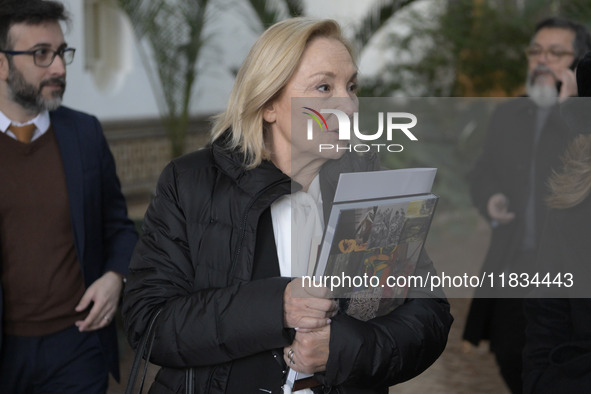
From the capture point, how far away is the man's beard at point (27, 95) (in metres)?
2.87

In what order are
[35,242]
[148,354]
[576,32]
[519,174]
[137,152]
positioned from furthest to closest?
[137,152]
[576,32]
[519,174]
[35,242]
[148,354]

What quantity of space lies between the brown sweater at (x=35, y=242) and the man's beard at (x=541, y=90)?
2379mm

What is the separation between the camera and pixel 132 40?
9.51 metres

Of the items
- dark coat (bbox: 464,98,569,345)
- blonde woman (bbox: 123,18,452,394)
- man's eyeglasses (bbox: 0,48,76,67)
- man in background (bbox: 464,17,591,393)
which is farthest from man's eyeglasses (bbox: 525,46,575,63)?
man's eyeglasses (bbox: 0,48,76,67)

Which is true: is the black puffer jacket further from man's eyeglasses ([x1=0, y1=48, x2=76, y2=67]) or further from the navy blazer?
man's eyeglasses ([x1=0, y1=48, x2=76, y2=67])

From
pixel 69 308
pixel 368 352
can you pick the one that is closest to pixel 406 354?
pixel 368 352

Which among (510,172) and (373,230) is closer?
(373,230)

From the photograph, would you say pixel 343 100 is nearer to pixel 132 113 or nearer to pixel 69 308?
pixel 69 308

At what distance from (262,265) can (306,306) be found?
0.21 m

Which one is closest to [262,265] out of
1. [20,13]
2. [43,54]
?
[43,54]

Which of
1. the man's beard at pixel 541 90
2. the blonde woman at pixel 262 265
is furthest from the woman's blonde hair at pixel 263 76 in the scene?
the man's beard at pixel 541 90

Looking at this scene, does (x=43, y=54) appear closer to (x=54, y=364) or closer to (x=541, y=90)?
(x=54, y=364)

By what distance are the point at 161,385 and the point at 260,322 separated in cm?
39

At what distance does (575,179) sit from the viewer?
6.75 feet
